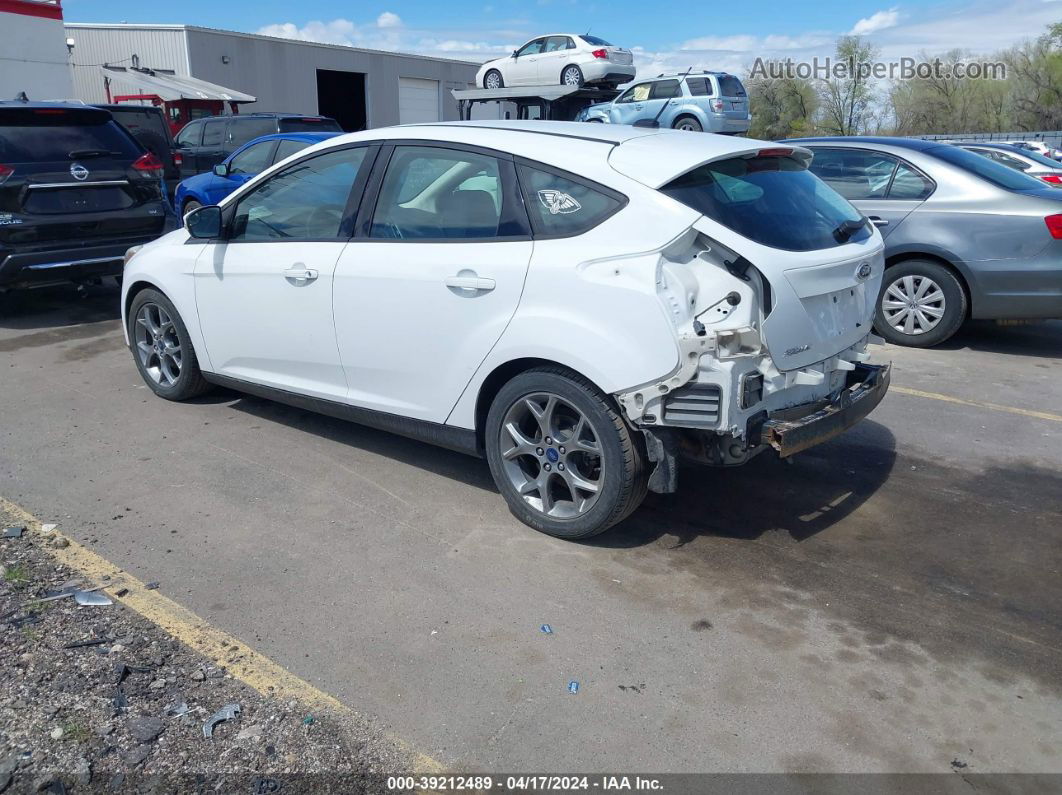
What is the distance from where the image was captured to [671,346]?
3.56 m

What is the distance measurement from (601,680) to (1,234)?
23.1 feet

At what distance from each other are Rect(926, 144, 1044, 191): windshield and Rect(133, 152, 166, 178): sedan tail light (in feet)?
23.9

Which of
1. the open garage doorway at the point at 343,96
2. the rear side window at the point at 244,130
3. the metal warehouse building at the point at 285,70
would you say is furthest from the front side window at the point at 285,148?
the open garage doorway at the point at 343,96

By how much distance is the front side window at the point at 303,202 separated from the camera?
190 inches

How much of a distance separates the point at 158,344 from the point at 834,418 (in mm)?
4369

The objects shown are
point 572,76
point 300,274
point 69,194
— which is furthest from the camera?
point 572,76

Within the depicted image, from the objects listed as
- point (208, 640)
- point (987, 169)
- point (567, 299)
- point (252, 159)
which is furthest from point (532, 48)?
point (208, 640)

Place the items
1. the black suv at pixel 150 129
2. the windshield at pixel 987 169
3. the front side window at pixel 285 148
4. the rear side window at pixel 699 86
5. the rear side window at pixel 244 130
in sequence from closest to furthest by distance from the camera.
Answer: the windshield at pixel 987 169 → the front side window at pixel 285 148 → the black suv at pixel 150 129 → the rear side window at pixel 244 130 → the rear side window at pixel 699 86

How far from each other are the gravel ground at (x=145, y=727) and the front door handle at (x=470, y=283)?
192 centimetres

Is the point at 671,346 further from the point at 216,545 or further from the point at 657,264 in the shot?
the point at 216,545

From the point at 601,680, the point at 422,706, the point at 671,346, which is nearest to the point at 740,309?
the point at 671,346

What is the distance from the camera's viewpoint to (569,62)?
70.2 ft

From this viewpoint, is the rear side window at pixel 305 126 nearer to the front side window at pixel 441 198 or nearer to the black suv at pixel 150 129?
the black suv at pixel 150 129

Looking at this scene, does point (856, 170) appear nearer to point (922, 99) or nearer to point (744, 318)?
point (744, 318)
